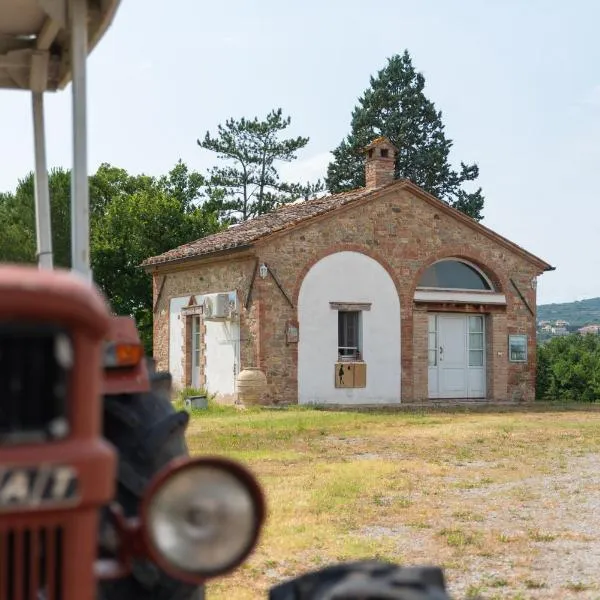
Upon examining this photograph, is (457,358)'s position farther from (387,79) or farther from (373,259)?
(387,79)

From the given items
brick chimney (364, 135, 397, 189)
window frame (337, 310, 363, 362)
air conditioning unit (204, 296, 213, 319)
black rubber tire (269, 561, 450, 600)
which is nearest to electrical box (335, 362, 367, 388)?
window frame (337, 310, 363, 362)

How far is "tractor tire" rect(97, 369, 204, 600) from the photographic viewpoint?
2.93m

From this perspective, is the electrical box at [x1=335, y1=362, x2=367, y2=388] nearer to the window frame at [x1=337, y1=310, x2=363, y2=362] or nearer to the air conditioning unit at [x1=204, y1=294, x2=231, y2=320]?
the window frame at [x1=337, y1=310, x2=363, y2=362]

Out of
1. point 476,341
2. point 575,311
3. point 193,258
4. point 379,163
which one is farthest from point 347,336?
point 575,311

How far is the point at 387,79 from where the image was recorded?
49094mm

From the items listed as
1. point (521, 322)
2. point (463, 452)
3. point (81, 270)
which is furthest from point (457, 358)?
point (81, 270)

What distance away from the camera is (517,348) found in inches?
965

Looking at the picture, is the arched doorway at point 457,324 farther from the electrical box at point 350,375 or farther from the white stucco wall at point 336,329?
the electrical box at point 350,375

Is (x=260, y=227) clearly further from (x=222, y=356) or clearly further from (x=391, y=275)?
(x=391, y=275)

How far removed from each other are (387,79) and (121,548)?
48.5 m

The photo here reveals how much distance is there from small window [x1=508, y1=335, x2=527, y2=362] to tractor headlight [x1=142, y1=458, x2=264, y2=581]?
22705 millimetres

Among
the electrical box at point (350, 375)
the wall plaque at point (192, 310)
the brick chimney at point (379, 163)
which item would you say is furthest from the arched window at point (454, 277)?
the wall plaque at point (192, 310)

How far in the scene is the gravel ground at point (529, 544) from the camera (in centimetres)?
563

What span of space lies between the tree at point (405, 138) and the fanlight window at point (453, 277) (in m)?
22.9
